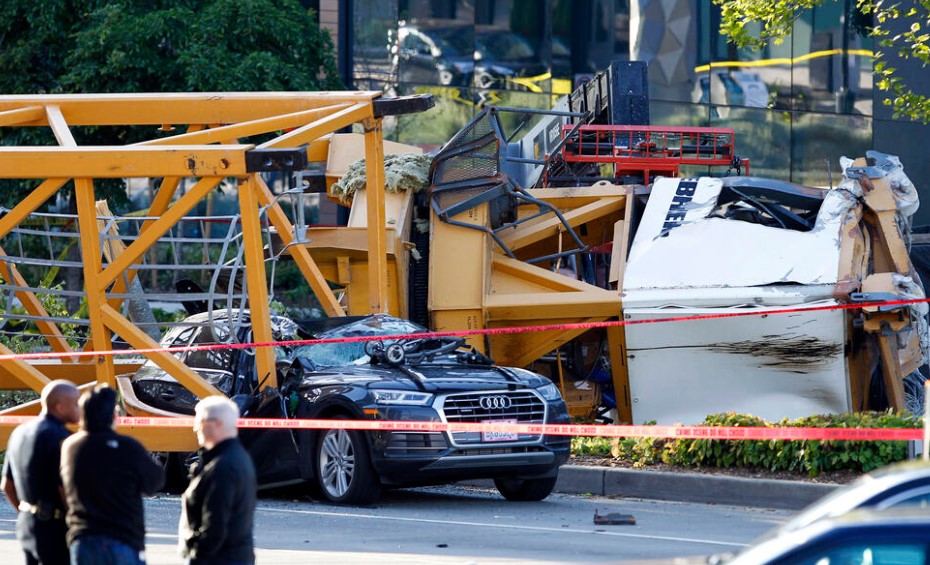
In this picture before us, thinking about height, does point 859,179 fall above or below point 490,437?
above

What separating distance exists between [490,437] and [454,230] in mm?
4625

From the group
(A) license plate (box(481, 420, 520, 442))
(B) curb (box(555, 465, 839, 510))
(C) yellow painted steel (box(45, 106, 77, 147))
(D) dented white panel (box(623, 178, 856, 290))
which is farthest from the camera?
(D) dented white panel (box(623, 178, 856, 290))

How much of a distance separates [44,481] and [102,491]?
669 millimetres

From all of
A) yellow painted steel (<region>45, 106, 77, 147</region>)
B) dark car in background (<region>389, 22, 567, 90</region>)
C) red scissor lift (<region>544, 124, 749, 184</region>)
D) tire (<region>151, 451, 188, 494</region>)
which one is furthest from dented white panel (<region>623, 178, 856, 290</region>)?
dark car in background (<region>389, 22, 567, 90</region>)

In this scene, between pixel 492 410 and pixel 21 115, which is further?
pixel 21 115

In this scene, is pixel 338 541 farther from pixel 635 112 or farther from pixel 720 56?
pixel 720 56

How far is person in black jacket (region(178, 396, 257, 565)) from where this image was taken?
538 centimetres

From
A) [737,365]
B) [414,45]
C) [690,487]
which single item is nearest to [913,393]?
[737,365]

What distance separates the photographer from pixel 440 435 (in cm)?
1051

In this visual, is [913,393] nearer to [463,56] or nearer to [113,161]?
→ [113,161]

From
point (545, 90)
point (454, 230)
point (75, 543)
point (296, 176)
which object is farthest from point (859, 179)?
point (545, 90)

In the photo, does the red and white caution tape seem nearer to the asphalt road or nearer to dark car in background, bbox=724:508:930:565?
the asphalt road

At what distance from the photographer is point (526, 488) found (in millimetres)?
11422

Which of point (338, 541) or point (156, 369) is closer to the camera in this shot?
point (338, 541)
